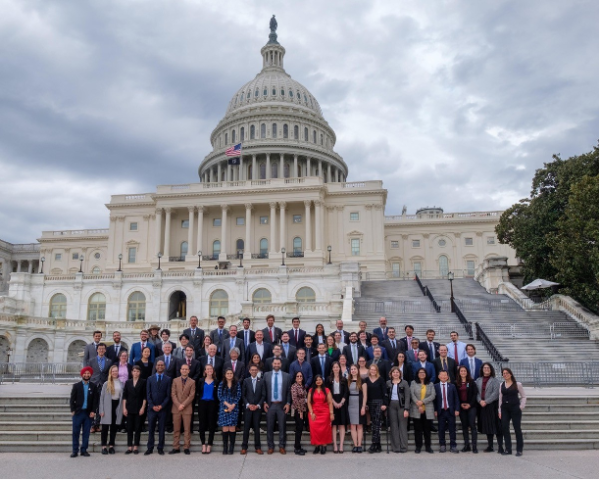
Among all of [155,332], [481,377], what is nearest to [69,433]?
[155,332]

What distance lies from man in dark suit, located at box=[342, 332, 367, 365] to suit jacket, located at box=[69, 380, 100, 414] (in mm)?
5375

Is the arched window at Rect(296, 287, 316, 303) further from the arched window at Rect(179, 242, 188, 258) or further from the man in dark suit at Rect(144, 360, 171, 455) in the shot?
the man in dark suit at Rect(144, 360, 171, 455)

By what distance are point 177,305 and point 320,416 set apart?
3698 cm

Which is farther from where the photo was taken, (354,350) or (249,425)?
(354,350)

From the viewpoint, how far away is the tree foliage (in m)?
28.2

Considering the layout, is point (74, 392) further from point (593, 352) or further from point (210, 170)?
point (210, 170)

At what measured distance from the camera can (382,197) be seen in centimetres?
6725

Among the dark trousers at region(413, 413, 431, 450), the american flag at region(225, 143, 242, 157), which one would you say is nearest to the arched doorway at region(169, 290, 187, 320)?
the american flag at region(225, 143, 242, 157)

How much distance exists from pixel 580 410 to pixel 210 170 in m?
82.2

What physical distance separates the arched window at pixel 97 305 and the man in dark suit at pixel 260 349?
3563cm

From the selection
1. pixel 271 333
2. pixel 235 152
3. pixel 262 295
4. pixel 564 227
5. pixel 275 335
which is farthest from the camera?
pixel 235 152

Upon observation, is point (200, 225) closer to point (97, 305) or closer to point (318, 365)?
point (97, 305)

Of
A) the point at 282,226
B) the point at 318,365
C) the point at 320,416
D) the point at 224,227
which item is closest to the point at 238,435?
the point at 320,416

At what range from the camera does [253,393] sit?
11305 millimetres
